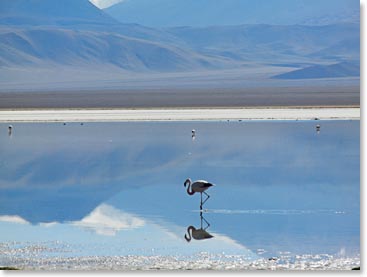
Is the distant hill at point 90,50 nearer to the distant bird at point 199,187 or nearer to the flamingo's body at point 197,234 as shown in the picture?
the distant bird at point 199,187

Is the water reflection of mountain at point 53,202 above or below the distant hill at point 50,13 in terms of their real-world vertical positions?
below

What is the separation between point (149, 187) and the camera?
1602 centimetres

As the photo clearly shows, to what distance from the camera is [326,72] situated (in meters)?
132

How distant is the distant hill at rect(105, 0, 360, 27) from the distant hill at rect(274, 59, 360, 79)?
8417mm

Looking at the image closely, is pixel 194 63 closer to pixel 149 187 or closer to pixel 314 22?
pixel 314 22

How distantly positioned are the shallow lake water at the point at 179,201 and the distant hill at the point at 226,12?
12071 centimetres

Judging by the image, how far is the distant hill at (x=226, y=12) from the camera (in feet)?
490

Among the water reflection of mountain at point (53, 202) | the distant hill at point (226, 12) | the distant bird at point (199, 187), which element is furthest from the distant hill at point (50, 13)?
the distant bird at point (199, 187)

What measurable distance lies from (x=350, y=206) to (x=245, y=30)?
155 metres

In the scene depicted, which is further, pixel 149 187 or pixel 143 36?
pixel 143 36

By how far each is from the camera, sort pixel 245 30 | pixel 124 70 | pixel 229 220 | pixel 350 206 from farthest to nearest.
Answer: pixel 245 30 < pixel 124 70 < pixel 350 206 < pixel 229 220

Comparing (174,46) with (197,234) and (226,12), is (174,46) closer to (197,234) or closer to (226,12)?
(226,12)

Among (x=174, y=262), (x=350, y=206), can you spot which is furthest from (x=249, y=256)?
(x=350, y=206)

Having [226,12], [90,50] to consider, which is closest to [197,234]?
[90,50]
